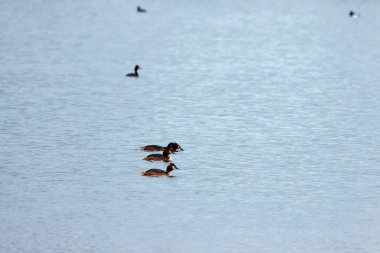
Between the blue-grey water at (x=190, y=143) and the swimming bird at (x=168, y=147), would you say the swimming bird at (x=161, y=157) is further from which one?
the swimming bird at (x=168, y=147)

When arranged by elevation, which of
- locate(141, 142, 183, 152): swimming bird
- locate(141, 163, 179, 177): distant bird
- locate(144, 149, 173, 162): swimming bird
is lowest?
locate(141, 163, 179, 177): distant bird

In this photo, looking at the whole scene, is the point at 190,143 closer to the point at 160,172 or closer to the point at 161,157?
the point at 161,157

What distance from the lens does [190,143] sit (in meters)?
31.8

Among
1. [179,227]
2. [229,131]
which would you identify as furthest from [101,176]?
[229,131]

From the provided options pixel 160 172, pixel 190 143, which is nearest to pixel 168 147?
pixel 190 143

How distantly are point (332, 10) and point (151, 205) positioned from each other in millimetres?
78460

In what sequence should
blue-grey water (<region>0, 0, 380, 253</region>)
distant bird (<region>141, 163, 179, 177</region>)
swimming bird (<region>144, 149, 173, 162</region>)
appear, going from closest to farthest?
blue-grey water (<region>0, 0, 380, 253</region>) < distant bird (<region>141, 163, 179, 177</region>) < swimming bird (<region>144, 149, 173, 162</region>)

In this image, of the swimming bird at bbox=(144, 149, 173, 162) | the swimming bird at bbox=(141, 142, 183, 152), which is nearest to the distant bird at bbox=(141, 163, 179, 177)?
the swimming bird at bbox=(144, 149, 173, 162)

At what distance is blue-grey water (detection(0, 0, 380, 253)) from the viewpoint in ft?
72.9

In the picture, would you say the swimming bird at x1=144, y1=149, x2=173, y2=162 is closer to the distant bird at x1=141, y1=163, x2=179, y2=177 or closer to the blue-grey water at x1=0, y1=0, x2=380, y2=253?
the blue-grey water at x1=0, y1=0, x2=380, y2=253

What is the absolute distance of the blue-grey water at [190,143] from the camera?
22234 mm

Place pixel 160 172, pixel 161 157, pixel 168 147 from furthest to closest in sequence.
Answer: pixel 168 147 → pixel 161 157 → pixel 160 172

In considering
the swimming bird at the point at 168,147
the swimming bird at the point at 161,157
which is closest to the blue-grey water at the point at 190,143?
the swimming bird at the point at 161,157

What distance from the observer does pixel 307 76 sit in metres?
49.6
